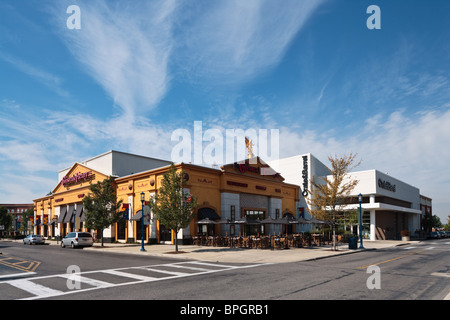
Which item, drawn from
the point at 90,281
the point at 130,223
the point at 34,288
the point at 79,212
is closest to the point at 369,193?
the point at 130,223

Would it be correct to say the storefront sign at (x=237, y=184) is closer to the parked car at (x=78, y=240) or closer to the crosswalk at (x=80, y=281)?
the parked car at (x=78, y=240)

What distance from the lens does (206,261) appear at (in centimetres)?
1930

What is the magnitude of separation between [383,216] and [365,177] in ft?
25.0

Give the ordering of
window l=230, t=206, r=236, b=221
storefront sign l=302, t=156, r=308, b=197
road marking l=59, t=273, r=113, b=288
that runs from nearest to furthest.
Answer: road marking l=59, t=273, r=113, b=288 → window l=230, t=206, r=236, b=221 → storefront sign l=302, t=156, r=308, b=197

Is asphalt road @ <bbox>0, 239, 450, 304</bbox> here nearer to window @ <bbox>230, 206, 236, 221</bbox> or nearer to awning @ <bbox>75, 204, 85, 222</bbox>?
window @ <bbox>230, 206, 236, 221</bbox>

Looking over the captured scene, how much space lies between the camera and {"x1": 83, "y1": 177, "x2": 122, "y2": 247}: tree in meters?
34.5

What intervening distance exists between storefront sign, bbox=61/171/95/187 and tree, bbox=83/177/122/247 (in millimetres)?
10988

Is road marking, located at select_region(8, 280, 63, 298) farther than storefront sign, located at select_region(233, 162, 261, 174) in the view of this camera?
No

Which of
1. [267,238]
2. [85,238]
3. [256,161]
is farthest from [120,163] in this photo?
[267,238]

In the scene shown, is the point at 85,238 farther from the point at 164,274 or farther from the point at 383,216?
the point at 383,216

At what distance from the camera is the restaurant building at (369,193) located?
51.9 metres

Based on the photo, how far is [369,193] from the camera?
A: 52.7 m

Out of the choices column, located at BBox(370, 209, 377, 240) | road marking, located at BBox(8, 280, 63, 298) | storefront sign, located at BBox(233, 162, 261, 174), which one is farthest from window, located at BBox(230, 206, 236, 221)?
road marking, located at BBox(8, 280, 63, 298)

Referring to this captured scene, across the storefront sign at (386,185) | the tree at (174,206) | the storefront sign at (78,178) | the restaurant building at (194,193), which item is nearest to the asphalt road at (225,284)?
the tree at (174,206)
